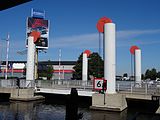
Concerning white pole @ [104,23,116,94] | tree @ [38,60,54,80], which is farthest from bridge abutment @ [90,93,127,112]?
tree @ [38,60,54,80]

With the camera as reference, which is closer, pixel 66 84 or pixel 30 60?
pixel 66 84

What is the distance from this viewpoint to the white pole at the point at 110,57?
2355 centimetres

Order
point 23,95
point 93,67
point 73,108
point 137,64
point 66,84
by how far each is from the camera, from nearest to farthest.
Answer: point 73,108, point 23,95, point 137,64, point 66,84, point 93,67

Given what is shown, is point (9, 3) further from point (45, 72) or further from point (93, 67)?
point (45, 72)

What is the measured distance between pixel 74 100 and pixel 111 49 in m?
17.6

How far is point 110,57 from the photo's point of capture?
932 inches

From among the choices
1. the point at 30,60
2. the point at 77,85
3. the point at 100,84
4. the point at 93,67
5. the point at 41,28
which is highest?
the point at 41,28

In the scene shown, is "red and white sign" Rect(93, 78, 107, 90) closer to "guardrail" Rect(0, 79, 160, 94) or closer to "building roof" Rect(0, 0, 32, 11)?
"guardrail" Rect(0, 79, 160, 94)

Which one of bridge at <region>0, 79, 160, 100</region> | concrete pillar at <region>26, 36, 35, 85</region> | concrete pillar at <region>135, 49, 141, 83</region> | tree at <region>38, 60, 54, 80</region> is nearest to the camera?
bridge at <region>0, 79, 160, 100</region>

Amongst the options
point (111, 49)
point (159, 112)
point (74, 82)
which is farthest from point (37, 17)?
point (159, 112)

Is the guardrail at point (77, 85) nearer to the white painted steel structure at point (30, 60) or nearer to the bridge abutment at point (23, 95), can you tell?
the white painted steel structure at point (30, 60)

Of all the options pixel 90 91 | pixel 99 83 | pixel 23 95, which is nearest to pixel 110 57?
pixel 99 83

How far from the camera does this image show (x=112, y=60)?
23.7 metres

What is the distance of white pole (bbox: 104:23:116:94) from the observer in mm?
23547
